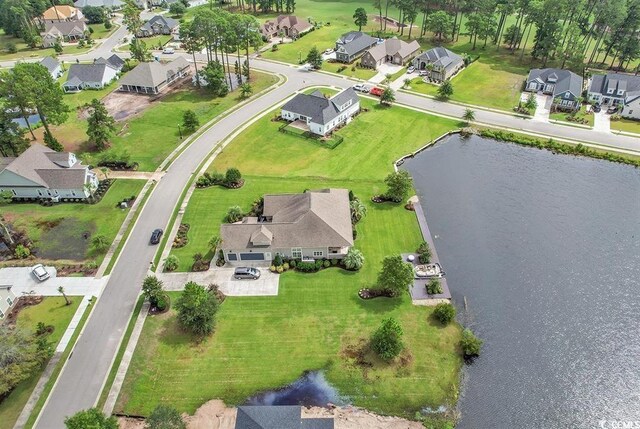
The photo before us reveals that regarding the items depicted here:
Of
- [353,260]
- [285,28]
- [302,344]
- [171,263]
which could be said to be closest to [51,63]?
[285,28]

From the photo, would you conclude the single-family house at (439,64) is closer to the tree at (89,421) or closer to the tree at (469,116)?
the tree at (469,116)

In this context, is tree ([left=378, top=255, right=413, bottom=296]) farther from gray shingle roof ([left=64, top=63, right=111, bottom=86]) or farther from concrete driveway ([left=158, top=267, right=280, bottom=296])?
gray shingle roof ([left=64, top=63, right=111, bottom=86])

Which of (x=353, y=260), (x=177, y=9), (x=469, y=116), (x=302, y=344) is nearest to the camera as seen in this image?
(x=302, y=344)

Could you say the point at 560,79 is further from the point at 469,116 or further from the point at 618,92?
the point at 469,116

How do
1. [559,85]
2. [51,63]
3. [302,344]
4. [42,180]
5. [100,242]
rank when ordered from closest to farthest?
1. [302,344]
2. [100,242]
3. [42,180]
4. [559,85]
5. [51,63]

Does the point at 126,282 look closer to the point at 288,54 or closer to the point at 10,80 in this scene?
the point at 10,80

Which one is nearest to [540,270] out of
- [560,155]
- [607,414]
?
[607,414]
